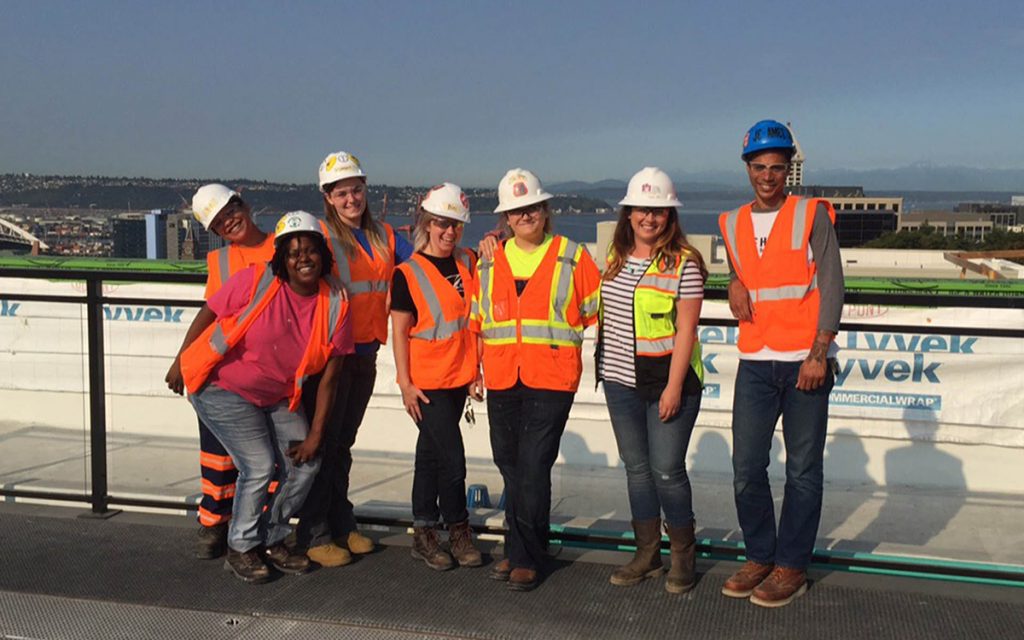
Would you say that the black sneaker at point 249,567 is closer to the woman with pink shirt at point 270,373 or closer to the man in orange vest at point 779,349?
the woman with pink shirt at point 270,373

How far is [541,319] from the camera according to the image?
3.91 m

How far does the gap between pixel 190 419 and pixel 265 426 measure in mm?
1418

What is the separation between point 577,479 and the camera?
491 cm

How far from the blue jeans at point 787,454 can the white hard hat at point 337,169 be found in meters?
1.77

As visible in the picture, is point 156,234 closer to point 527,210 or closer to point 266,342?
point 266,342

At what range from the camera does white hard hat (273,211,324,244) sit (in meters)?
3.97

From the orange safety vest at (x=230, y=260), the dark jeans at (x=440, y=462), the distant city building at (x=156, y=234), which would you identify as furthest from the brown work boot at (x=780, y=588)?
the distant city building at (x=156, y=234)

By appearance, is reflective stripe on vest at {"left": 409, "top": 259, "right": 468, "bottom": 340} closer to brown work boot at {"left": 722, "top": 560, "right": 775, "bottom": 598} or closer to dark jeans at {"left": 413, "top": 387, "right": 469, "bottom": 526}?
dark jeans at {"left": 413, "top": 387, "right": 469, "bottom": 526}

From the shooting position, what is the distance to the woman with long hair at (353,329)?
4.29 meters

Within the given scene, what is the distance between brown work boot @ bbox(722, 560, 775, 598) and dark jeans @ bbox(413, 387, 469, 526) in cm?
114

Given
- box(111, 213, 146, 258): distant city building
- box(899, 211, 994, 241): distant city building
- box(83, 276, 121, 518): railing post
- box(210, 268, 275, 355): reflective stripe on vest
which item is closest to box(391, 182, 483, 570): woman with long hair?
box(210, 268, 275, 355): reflective stripe on vest

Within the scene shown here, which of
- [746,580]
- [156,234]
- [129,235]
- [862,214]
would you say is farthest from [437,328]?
[862,214]

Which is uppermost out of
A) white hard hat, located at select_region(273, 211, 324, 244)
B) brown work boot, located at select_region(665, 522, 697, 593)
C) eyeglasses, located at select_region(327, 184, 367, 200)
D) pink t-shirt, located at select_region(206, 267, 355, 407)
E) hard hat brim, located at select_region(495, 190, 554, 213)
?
eyeglasses, located at select_region(327, 184, 367, 200)

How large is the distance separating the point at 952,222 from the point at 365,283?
341 ft
